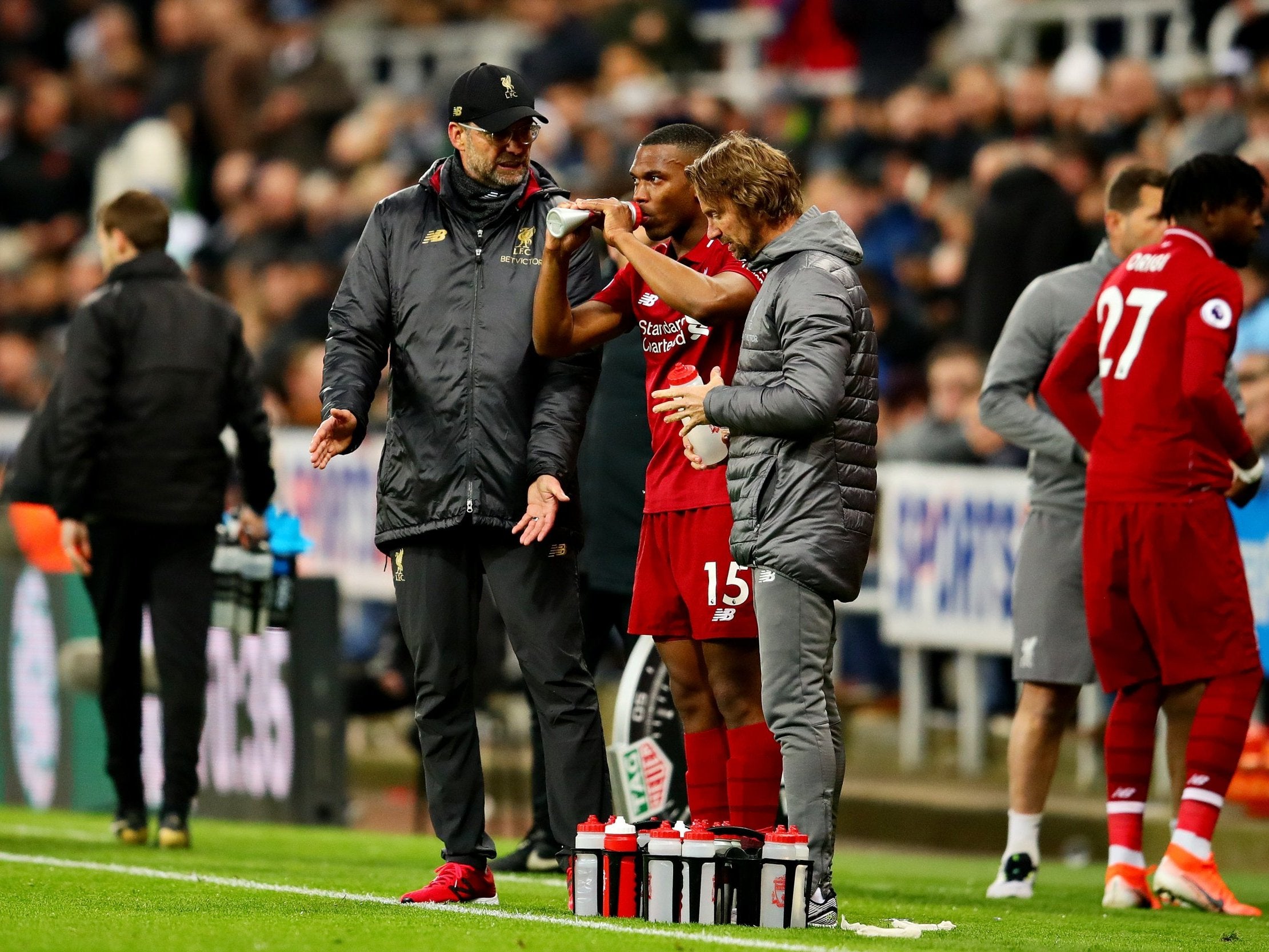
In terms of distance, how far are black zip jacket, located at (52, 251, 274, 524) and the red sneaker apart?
2.81 metres

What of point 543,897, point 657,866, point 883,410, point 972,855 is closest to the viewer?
point 657,866

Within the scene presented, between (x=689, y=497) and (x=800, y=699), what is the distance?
29.6 inches

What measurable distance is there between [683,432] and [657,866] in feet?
3.90

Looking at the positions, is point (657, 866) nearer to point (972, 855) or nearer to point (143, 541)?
point (143, 541)

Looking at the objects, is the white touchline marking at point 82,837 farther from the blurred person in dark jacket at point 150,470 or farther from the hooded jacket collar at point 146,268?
the hooded jacket collar at point 146,268

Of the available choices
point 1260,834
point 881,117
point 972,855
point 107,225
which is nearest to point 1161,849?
point 1260,834

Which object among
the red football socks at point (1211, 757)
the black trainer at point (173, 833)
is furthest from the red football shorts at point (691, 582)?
the black trainer at point (173, 833)

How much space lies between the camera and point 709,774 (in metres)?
6.91

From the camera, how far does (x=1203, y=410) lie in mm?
7363

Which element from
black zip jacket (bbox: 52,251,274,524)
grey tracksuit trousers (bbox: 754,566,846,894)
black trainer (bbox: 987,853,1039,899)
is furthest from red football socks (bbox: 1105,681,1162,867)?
black zip jacket (bbox: 52,251,274,524)

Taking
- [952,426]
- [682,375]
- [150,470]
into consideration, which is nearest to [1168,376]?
[682,375]

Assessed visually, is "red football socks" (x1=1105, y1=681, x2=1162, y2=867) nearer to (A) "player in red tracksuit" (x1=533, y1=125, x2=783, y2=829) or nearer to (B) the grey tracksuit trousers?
(A) "player in red tracksuit" (x1=533, y1=125, x2=783, y2=829)

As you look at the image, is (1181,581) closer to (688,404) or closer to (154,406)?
(688,404)

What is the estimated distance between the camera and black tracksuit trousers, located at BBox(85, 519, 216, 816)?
9180 mm
